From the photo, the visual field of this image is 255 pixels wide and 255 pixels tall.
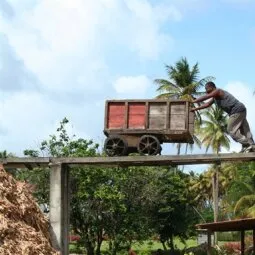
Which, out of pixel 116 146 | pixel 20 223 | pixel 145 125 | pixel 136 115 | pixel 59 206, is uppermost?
pixel 136 115

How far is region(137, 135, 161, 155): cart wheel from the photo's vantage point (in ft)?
46.9

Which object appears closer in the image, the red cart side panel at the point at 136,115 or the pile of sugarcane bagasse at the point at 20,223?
the pile of sugarcane bagasse at the point at 20,223

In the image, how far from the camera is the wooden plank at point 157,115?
1471 cm

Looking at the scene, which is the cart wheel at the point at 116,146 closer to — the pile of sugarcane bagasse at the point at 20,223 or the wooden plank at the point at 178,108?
the wooden plank at the point at 178,108

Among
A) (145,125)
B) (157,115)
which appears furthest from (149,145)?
(157,115)

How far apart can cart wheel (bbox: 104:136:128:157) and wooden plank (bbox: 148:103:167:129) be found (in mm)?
667

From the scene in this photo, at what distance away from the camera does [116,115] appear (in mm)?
14953

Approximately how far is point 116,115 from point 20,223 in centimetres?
416

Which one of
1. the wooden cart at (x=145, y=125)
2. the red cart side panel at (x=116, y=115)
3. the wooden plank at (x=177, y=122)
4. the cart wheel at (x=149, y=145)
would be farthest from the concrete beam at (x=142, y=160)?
the red cart side panel at (x=116, y=115)

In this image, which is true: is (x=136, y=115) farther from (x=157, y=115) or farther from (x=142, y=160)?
(x=142, y=160)

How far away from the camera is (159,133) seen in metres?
14.5

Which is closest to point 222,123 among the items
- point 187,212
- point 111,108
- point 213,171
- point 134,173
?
point 213,171

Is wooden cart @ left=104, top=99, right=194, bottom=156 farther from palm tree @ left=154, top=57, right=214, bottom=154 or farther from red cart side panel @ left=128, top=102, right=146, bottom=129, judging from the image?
palm tree @ left=154, top=57, right=214, bottom=154

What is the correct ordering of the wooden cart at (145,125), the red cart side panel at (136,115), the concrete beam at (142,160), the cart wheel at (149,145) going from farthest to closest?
the red cart side panel at (136,115), the wooden cart at (145,125), the cart wheel at (149,145), the concrete beam at (142,160)
